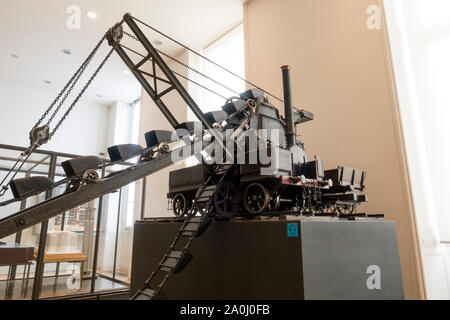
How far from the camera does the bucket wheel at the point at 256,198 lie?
2650mm

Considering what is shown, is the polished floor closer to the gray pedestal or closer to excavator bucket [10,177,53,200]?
the gray pedestal

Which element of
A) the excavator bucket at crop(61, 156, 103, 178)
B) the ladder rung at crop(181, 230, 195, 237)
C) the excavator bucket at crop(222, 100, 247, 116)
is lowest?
the ladder rung at crop(181, 230, 195, 237)

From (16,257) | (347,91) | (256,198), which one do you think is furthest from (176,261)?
(16,257)

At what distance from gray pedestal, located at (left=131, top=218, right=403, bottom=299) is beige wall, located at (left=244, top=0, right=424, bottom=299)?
145 cm

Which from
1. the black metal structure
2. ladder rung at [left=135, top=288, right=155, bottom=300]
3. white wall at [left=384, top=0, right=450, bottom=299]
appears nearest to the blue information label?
the black metal structure

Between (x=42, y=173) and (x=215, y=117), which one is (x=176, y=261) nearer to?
(x=215, y=117)

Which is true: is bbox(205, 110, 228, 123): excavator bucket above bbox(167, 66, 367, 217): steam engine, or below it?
above

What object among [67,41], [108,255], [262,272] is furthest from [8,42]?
[262,272]

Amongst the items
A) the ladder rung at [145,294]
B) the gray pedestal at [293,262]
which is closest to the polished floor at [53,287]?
the gray pedestal at [293,262]

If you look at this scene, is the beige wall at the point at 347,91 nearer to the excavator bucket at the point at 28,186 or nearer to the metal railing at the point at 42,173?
the metal railing at the point at 42,173

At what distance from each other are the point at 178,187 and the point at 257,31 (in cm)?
447

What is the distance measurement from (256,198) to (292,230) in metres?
0.72

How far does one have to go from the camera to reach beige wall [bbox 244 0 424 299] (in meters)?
4.01

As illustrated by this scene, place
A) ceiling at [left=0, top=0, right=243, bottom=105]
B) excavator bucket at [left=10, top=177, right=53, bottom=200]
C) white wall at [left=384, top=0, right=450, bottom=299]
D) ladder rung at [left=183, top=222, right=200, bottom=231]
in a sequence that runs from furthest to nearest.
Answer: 1. ceiling at [left=0, top=0, right=243, bottom=105]
2. white wall at [left=384, top=0, right=450, bottom=299]
3. ladder rung at [left=183, top=222, right=200, bottom=231]
4. excavator bucket at [left=10, top=177, right=53, bottom=200]
